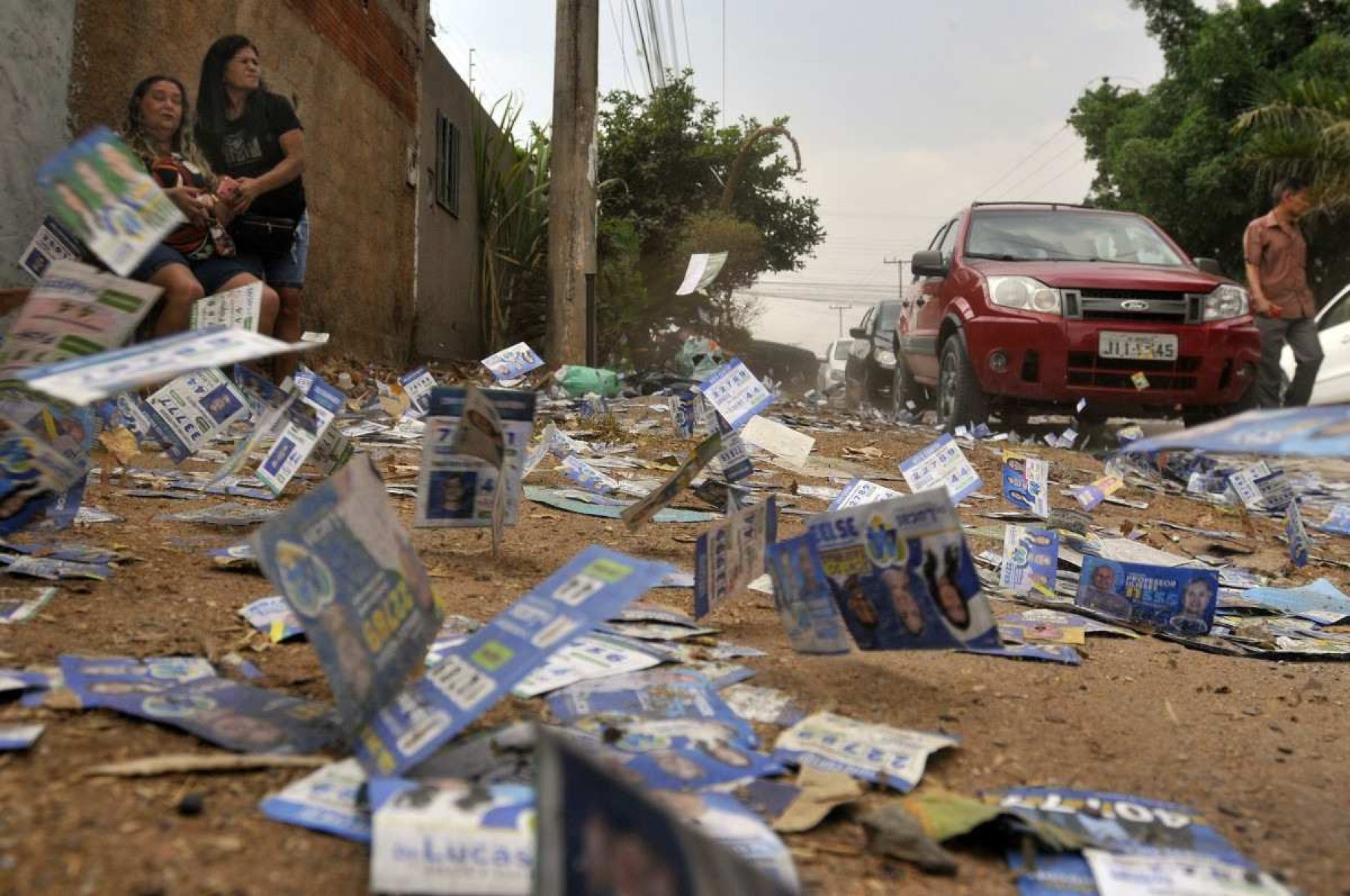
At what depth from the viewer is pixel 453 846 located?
1.00 m

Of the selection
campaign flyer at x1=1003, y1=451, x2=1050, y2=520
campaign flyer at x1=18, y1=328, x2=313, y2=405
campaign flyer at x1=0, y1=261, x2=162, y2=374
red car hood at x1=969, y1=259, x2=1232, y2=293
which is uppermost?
red car hood at x1=969, y1=259, x2=1232, y2=293

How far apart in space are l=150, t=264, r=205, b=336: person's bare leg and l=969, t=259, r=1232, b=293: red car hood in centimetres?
414

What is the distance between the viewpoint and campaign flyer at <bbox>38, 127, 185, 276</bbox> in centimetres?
159

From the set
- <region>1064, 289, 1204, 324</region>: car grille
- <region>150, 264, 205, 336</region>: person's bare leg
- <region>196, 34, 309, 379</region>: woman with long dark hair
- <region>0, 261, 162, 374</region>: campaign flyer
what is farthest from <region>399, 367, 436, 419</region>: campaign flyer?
→ <region>1064, 289, 1204, 324</region>: car grille

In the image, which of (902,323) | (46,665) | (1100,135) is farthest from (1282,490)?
(1100,135)

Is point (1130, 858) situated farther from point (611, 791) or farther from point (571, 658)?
point (571, 658)

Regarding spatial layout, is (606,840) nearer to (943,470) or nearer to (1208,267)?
(943,470)

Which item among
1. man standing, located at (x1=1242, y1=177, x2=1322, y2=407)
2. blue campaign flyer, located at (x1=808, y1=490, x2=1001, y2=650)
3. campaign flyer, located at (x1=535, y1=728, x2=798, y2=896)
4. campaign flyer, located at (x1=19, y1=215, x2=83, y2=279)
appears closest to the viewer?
campaign flyer, located at (x1=535, y1=728, x2=798, y2=896)

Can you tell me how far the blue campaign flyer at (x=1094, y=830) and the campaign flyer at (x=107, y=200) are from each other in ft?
4.50

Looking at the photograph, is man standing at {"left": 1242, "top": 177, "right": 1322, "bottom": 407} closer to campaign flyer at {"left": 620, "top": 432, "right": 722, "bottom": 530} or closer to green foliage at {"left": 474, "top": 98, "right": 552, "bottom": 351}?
campaign flyer at {"left": 620, "top": 432, "right": 722, "bottom": 530}

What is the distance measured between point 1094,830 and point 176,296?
301cm

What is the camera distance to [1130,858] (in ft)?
3.89

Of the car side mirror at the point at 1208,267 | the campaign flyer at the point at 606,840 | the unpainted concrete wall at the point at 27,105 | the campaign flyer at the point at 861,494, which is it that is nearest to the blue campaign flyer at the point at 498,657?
the campaign flyer at the point at 606,840

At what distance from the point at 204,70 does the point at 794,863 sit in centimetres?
475
